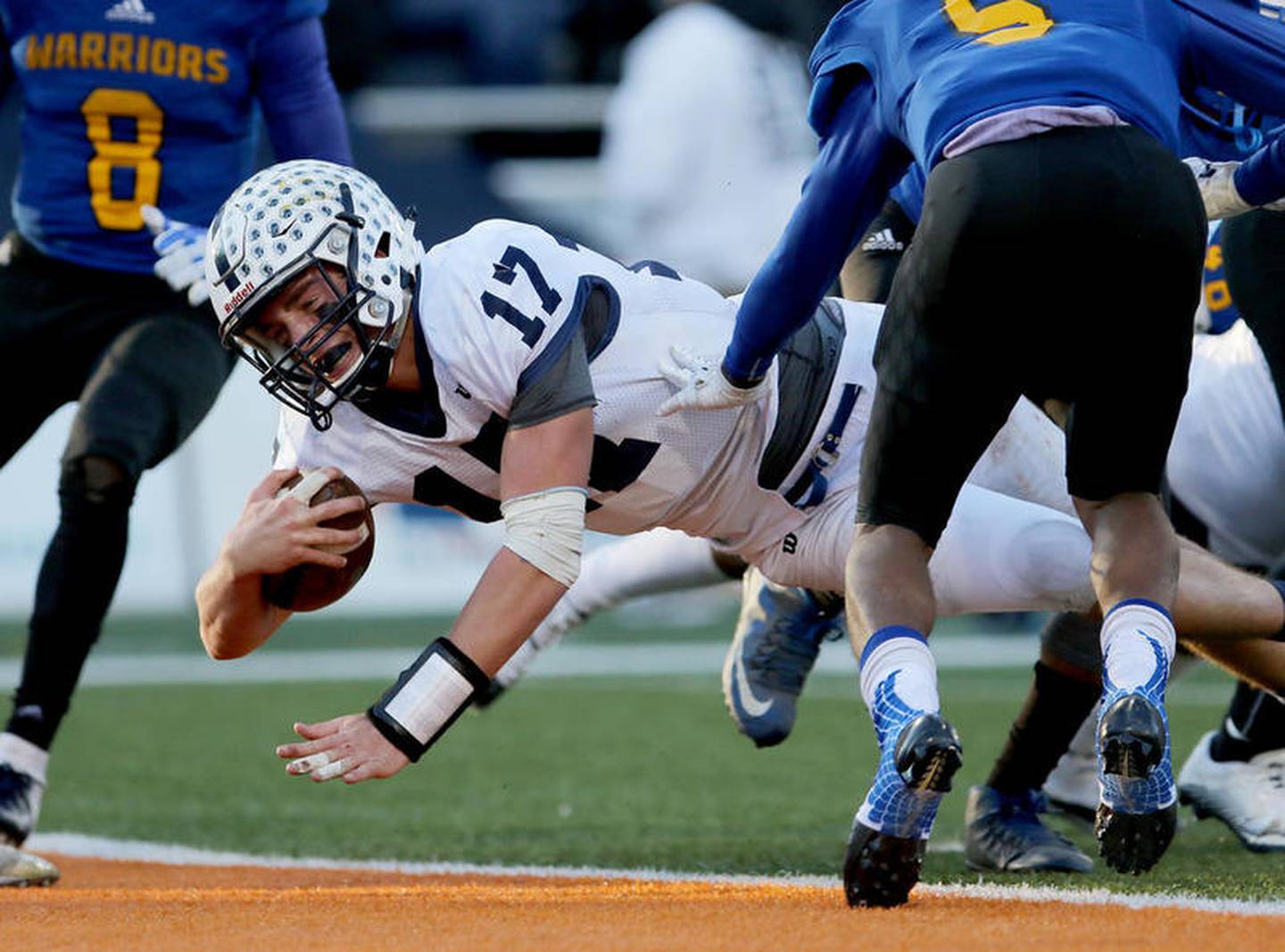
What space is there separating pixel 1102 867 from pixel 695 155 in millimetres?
3712

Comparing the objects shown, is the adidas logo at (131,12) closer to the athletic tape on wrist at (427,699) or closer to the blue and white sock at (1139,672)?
the athletic tape on wrist at (427,699)

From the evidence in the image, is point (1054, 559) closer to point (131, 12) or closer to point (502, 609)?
point (502, 609)

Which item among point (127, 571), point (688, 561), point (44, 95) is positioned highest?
point (44, 95)

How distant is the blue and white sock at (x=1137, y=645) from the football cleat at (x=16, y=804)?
220cm

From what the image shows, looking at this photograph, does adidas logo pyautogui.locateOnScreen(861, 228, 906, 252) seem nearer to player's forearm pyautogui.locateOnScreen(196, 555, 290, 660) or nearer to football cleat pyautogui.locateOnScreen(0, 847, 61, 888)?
player's forearm pyautogui.locateOnScreen(196, 555, 290, 660)

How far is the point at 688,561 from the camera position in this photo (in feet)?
16.4

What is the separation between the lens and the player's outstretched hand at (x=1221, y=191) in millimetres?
3500

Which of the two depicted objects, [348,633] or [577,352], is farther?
[348,633]

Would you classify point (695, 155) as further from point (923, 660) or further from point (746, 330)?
point (923, 660)

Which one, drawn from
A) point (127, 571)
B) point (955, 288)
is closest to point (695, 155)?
point (955, 288)

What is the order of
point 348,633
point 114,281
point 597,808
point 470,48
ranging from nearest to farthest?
point 114,281 → point 597,808 → point 348,633 → point 470,48

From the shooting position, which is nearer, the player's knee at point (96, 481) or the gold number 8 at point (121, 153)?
the player's knee at point (96, 481)

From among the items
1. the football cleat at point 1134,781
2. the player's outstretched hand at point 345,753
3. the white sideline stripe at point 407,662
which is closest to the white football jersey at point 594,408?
the player's outstretched hand at point 345,753

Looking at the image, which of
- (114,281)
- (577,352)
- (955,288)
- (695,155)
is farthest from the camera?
(695,155)
